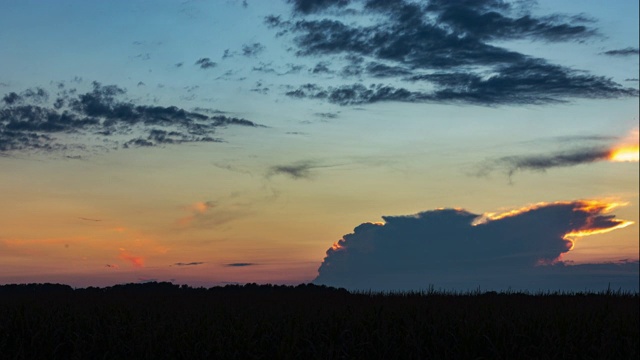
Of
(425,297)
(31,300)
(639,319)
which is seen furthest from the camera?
(425,297)

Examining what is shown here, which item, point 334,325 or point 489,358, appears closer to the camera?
point 489,358

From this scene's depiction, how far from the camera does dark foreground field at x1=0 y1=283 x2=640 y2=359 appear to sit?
12.0 m

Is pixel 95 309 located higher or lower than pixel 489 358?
higher

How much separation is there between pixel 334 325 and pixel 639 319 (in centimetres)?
715

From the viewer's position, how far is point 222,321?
13836mm

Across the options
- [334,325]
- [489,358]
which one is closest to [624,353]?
[489,358]

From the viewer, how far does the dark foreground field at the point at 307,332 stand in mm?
11992

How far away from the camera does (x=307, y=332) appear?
12.9 m

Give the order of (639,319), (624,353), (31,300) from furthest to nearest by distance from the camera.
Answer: (31,300) → (639,319) → (624,353)

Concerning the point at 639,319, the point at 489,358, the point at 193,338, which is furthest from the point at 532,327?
the point at 193,338

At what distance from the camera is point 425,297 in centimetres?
2002

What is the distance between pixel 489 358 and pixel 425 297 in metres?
7.82

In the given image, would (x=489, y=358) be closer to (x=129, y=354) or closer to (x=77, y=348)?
(x=129, y=354)

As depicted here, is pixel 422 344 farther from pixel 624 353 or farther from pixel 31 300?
pixel 31 300
